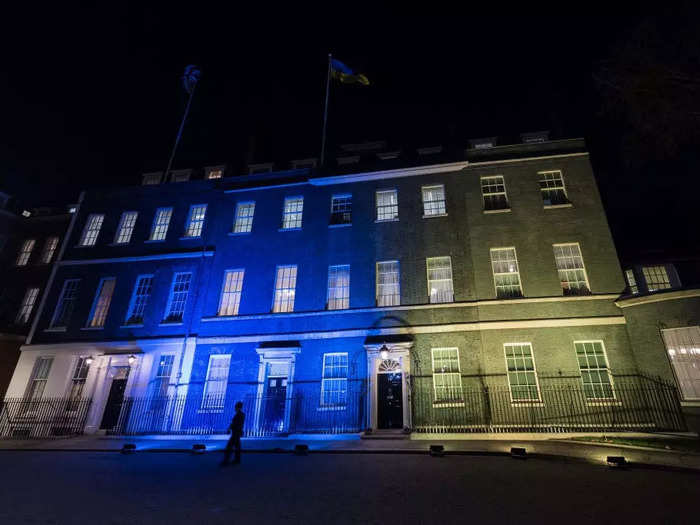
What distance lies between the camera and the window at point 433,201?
18.9 meters

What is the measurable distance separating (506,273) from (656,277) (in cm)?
922

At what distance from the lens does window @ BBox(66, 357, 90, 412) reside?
18.5m

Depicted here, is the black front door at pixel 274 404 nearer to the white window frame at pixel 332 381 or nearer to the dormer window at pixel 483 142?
the white window frame at pixel 332 381

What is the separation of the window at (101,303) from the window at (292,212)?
35.7ft

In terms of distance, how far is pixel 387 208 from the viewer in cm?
1953

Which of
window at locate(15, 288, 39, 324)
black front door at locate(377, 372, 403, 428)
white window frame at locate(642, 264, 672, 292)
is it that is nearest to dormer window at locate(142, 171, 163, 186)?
window at locate(15, 288, 39, 324)

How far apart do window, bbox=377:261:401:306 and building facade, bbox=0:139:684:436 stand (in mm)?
70

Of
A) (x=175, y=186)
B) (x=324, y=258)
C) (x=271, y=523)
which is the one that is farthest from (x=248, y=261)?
(x=271, y=523)

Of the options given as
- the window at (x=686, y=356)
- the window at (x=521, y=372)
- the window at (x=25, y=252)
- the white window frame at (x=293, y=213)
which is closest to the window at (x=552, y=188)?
the window at (x=686, y=356)

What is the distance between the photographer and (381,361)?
16.3 m

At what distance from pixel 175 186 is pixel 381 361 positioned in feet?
56.7

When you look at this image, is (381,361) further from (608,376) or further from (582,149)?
(582,149)

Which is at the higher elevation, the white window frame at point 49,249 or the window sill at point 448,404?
the white window frame at point 49,249

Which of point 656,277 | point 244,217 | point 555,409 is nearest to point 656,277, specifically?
point 656,277
